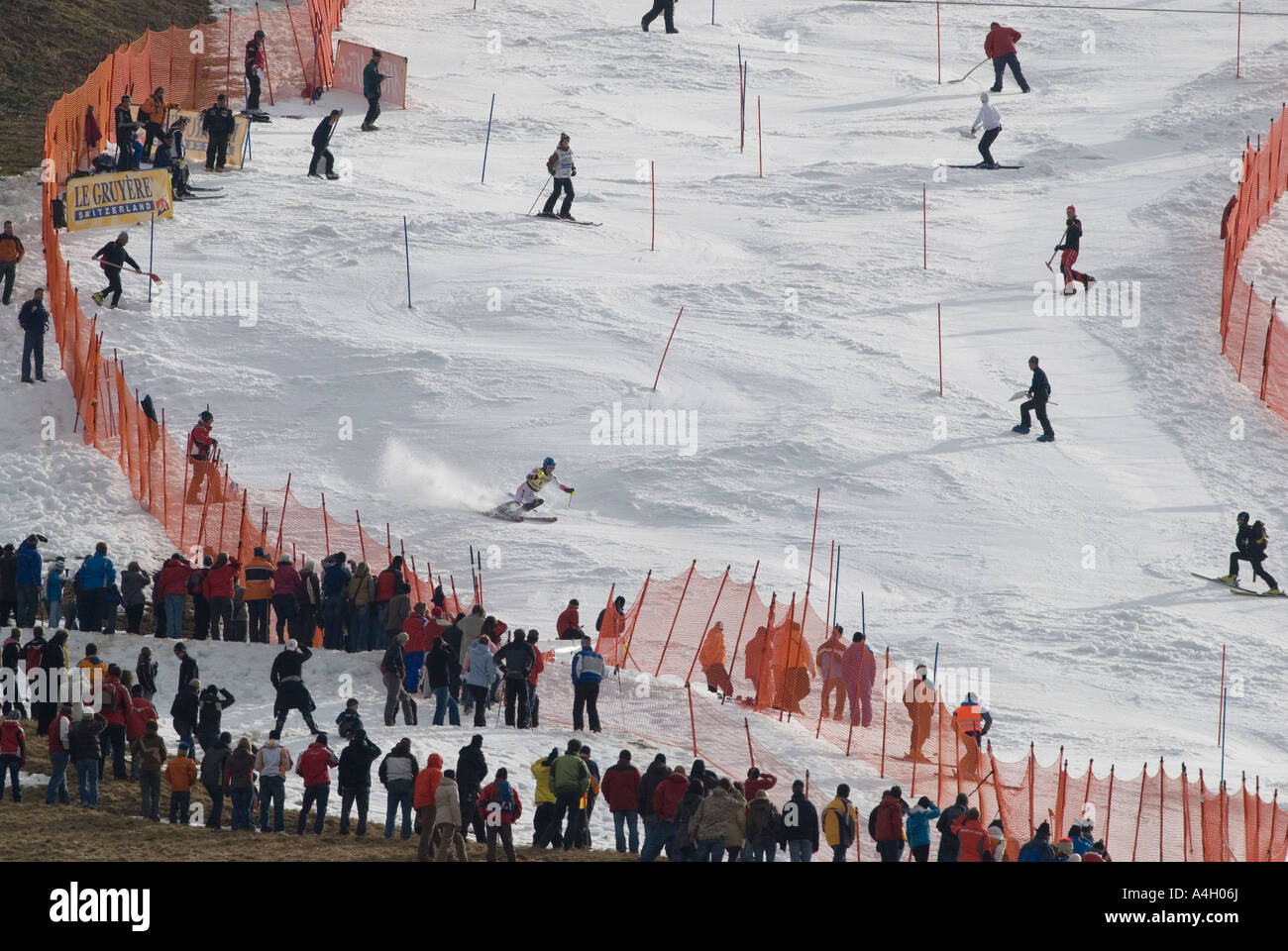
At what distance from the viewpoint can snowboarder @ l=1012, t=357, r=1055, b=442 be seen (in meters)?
25.6

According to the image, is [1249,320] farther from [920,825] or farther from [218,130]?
[920,825]

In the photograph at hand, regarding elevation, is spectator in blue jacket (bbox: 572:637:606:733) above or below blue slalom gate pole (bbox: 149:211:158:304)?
below

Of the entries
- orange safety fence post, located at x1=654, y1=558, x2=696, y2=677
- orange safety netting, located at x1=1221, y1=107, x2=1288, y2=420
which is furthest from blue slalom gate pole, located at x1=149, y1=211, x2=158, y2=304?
orange safety netting, located at x1=1221, y1=107, x2=1288, y2=420

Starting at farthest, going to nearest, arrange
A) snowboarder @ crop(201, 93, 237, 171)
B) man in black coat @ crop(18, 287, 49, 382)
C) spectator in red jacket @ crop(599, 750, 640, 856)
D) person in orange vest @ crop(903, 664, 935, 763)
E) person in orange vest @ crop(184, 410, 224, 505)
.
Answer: snowboarder @ crop(201, 93, 237, 171) → man in black coat @ crop(18, 287, 49, 382) → person in orange vest @ crop(184, 410, 224, 505) → person in orange vest @ crop(903, 664, 935, 763) → spectator in red jacket @ crop(599, 750, 640, 856)

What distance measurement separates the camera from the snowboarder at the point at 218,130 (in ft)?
103

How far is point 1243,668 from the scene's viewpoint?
2094 centimetres

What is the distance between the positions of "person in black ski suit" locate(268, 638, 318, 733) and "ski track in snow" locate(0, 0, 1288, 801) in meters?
0.84

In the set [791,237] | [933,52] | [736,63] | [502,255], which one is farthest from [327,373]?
[933,52]

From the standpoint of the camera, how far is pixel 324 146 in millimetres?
31953

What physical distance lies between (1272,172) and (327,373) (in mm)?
16779

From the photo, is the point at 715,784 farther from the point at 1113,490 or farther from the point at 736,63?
the point at 736,63

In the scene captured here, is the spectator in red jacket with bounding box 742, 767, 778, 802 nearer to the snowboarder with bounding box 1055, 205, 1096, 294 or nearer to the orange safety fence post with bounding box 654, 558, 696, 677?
the orange safety fence post with bounding box 654, 558, 696, 677

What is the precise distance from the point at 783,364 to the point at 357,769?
1325 cm

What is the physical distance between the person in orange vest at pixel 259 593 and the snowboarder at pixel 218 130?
13.6m
